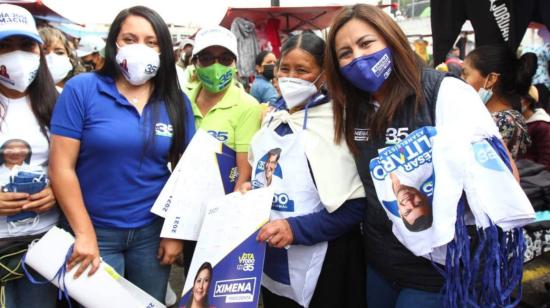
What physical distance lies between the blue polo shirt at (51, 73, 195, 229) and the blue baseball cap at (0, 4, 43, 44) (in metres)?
0.34

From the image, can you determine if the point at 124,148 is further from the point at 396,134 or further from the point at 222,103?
the point at 396,134

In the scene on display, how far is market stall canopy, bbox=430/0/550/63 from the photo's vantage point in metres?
2.56

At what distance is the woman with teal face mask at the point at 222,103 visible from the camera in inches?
90.4

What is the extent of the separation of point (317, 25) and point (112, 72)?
7610 mm

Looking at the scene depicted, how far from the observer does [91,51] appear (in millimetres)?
5688

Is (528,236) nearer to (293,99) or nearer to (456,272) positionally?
(456,272)

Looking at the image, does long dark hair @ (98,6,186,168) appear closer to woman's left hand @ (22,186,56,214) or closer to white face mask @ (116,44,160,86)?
white face mask @ (116,44,160,86)

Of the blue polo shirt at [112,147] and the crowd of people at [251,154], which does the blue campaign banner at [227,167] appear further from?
the blue polo shirt at [112,147]

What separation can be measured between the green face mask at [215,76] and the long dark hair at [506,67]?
1.59 meters

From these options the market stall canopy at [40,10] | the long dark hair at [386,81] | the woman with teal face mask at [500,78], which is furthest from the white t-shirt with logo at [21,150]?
the market stall canopy at [40,10]

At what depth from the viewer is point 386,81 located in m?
1.75

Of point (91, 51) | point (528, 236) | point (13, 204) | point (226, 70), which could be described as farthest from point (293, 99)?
point (91, 51)

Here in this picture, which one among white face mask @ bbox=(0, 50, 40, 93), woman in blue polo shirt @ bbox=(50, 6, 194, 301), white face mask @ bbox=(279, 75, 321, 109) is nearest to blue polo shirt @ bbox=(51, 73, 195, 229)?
woman in blue polo shirt @ bbox=(50, 6, 194, 301)

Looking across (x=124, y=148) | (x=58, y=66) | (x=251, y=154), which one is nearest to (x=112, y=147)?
Answer: (x=124, y=148)
